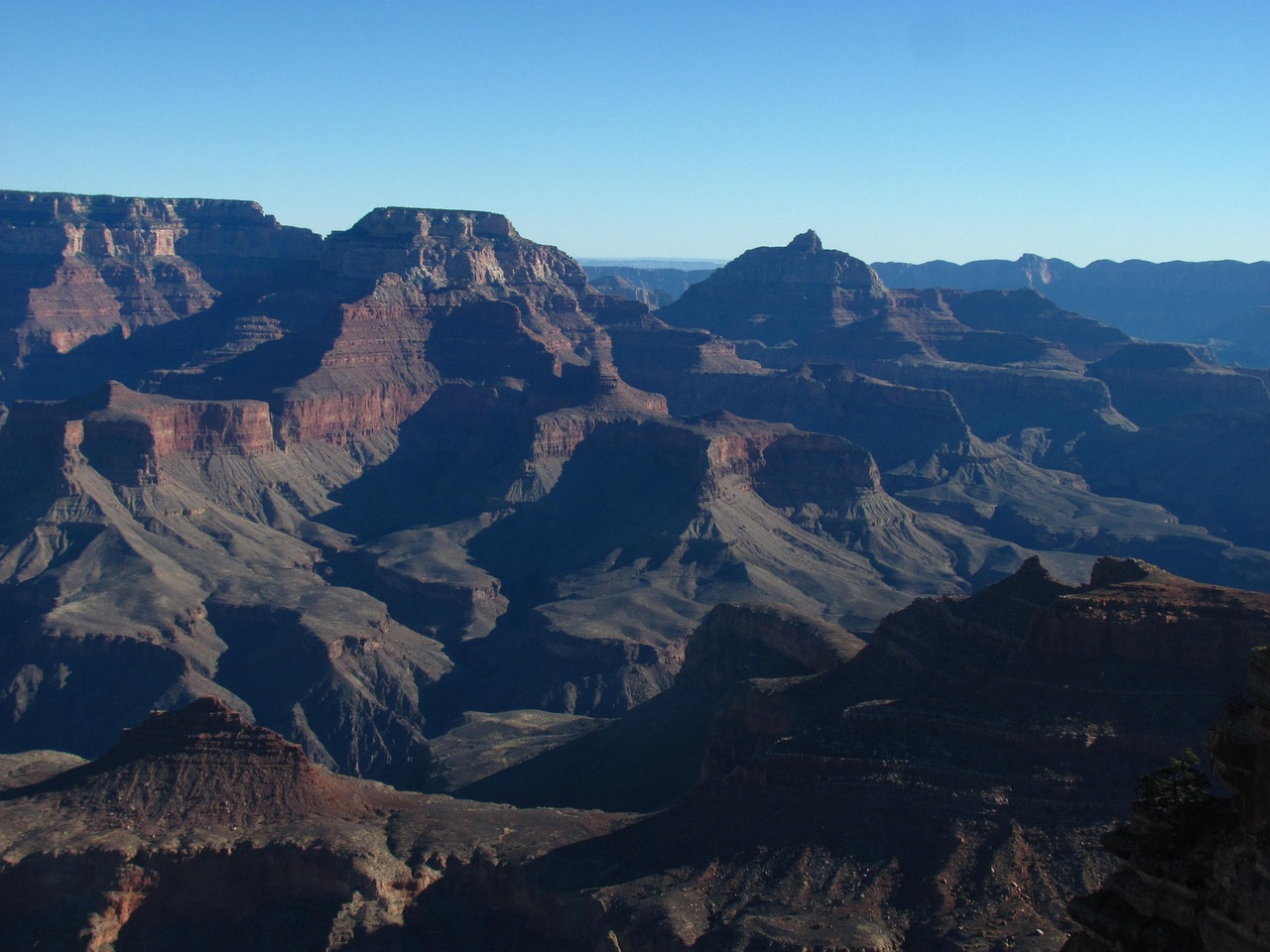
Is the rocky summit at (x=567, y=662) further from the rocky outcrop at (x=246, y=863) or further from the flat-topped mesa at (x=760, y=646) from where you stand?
the flat-topped mesa at (x=760, y=646)

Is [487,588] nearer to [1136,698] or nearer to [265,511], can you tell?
[265,511]

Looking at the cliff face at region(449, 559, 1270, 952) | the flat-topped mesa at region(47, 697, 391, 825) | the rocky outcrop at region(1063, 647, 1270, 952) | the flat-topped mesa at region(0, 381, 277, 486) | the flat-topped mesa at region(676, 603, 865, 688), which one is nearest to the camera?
the rocky outcrop at region(1063, 647, 1270, 952)

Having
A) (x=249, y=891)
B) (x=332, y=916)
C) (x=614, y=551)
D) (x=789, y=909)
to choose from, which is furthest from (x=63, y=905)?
(x=614, y=551)

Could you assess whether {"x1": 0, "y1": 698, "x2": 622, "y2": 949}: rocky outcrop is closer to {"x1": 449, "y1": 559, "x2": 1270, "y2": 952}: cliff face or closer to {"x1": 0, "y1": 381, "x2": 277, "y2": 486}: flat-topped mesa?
{"x1": 449, "y1": 559, "x2": 1270, "y2": 952}: cliff face

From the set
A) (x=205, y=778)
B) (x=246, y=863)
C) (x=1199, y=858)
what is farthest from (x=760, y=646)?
(x=1199, y=858)

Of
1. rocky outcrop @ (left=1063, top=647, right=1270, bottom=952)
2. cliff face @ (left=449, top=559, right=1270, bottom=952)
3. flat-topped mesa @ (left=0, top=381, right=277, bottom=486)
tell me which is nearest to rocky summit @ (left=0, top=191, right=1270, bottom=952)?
cliff face @ (left=449, top=559, right=1270, bottom=952)

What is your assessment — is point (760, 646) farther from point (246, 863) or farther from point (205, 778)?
point (246, 863)

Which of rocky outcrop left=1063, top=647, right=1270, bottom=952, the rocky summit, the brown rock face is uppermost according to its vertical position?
rocky outcrop left=1063, top=647, right=1270, bottom=952

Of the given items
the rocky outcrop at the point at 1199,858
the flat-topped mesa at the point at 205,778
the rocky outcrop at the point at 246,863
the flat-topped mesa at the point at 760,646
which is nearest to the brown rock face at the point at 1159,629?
the flat-topped mesa at the point at 760,646
